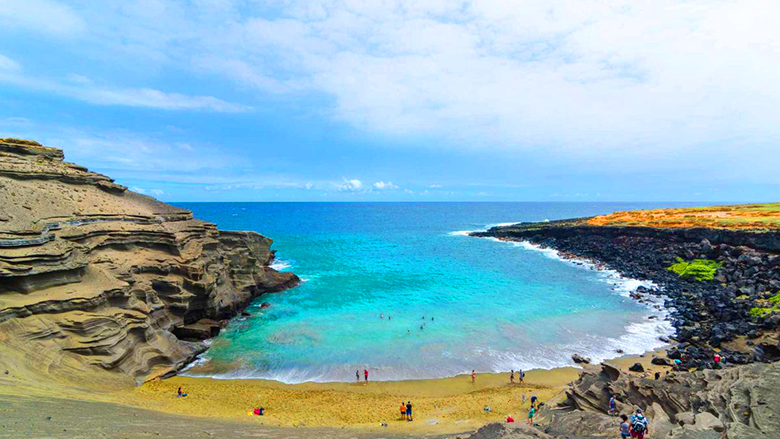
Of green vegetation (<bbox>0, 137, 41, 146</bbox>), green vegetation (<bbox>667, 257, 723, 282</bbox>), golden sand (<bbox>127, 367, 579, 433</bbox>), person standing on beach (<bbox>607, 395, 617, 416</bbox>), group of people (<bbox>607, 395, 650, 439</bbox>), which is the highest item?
green vegetation (<bbox>0, 137, 41, 146</bbox>)

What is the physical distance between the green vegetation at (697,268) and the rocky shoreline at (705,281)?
0.80 meters

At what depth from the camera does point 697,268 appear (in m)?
50.6

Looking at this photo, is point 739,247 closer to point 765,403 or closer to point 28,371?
point 765,403

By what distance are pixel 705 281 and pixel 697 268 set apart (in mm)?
4953

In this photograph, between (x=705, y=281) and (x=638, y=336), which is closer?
(x=638, y=336)

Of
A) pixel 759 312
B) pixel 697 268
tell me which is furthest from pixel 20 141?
pixel 697 268

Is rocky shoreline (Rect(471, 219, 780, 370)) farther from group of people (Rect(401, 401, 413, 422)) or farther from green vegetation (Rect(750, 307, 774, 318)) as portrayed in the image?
group of people (Rect(401, 401, 413, 422))

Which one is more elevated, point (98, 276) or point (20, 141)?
point (20, 141)

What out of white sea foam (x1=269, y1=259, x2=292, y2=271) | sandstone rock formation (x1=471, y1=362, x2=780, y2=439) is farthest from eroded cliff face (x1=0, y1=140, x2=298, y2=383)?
sandstone rock formation (x1=471, y1=362, x2=780, y2=439)

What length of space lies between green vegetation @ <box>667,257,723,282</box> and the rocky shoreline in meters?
0.80

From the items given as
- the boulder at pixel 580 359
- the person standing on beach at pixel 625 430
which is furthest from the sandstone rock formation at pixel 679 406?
the boulder at pixel 580 359

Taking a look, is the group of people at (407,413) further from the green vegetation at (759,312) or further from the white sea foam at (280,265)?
the white sea foam at (280,265)

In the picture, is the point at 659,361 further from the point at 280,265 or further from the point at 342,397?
the point at 280,265

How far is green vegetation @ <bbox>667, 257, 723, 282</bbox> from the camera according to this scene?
4794cm
